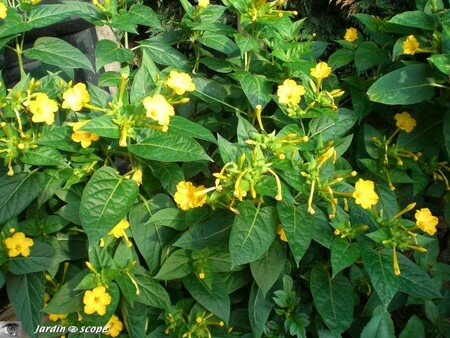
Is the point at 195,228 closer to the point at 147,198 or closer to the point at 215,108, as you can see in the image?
the point at 147,198

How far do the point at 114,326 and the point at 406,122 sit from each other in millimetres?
1152

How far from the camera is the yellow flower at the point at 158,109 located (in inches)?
52.2

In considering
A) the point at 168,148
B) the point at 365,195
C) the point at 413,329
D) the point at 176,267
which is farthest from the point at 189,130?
the point at 413,329

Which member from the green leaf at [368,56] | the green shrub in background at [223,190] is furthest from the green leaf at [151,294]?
the green leaf at [368,56]

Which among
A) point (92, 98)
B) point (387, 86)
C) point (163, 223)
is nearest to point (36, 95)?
point (92, 98)

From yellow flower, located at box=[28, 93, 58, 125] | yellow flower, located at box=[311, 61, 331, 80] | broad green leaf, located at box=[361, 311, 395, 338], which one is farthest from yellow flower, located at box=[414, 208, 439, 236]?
Answer: yellow flower, located at box=[28, 93, 58, 125]

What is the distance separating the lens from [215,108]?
1745 mm

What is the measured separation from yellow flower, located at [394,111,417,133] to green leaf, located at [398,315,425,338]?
0.61 metres

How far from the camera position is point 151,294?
4.84ft

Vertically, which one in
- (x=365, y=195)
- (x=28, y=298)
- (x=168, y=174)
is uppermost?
(x=365, y=195)

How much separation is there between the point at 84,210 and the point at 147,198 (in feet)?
1.07

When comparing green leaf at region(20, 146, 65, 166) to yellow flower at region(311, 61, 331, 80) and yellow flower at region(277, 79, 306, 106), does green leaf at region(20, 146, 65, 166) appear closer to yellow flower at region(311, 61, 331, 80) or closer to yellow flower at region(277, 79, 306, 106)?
yellow flower at region(277, 79, 306, 106)

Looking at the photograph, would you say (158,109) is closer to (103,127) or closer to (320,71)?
(103,127)

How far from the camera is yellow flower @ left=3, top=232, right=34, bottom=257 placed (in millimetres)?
1422
